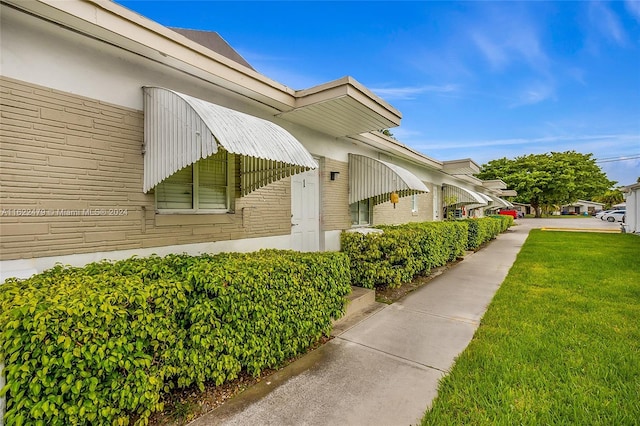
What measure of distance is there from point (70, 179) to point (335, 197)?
19.8ft

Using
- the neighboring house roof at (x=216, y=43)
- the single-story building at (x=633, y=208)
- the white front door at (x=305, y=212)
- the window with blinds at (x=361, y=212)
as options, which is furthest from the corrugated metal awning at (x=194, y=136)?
the single-story building at (x=633, y=208)

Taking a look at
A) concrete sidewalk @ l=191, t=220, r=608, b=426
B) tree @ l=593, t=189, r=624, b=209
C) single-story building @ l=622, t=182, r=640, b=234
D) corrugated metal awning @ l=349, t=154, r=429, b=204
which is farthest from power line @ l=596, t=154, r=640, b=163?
concrete sidewalk @ l=191, t=220, r=608, b=426

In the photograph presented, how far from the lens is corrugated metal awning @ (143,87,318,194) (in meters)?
3.45

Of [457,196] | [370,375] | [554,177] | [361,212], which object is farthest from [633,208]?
[554,177]

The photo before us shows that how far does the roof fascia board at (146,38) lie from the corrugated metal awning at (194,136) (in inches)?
21.9

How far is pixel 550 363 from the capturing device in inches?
145

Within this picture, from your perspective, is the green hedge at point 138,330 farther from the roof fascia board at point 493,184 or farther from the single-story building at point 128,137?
the roof fascia board at point 493,184

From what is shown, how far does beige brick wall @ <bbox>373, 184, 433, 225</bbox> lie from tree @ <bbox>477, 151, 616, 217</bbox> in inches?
1689

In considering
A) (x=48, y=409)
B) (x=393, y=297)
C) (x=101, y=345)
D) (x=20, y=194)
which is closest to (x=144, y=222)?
(x=20, y=194)

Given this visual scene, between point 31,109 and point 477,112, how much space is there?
1037 inches

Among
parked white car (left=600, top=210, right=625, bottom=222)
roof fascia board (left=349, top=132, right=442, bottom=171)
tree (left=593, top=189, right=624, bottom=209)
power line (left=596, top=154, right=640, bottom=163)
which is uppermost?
power line (left=596, top=154, right=640, bottom=163)

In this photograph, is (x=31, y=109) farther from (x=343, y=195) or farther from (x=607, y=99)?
(x=607, y=99)

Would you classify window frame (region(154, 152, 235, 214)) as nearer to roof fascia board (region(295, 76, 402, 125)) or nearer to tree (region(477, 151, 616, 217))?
Answer: roof fascia board (region(295, 76, 402, 125))

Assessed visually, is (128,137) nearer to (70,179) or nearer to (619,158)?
(70,179)
